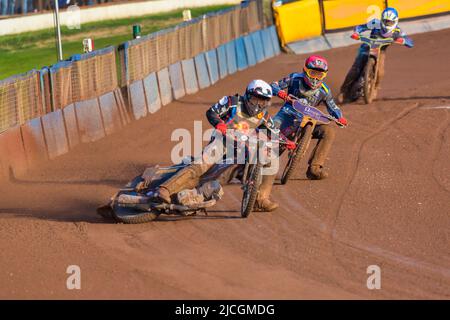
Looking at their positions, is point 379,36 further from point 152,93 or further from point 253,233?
point 253,233

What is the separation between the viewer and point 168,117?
20.0 meters

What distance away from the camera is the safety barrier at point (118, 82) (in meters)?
15.4

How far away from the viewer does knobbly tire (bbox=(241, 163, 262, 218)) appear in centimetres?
1167

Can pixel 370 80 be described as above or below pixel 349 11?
above

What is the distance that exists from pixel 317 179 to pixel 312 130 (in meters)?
0.89

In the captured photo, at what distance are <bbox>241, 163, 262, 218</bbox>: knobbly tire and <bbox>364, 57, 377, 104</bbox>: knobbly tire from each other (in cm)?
872

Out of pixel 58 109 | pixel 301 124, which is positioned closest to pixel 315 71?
pixel 301 124

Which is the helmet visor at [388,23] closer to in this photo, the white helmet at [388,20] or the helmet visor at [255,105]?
the white helmet at [388,20]

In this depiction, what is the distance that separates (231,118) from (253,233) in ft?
4.94

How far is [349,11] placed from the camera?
96.2 feet

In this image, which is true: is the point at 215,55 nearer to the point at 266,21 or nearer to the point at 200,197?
the point at 266,21

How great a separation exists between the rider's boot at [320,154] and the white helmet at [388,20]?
6161 mm

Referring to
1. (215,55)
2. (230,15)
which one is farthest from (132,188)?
(230,15)

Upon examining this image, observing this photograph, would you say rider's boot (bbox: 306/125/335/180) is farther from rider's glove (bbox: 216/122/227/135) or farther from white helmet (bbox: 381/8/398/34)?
white helmet (bbox: 381/8/398/34)
